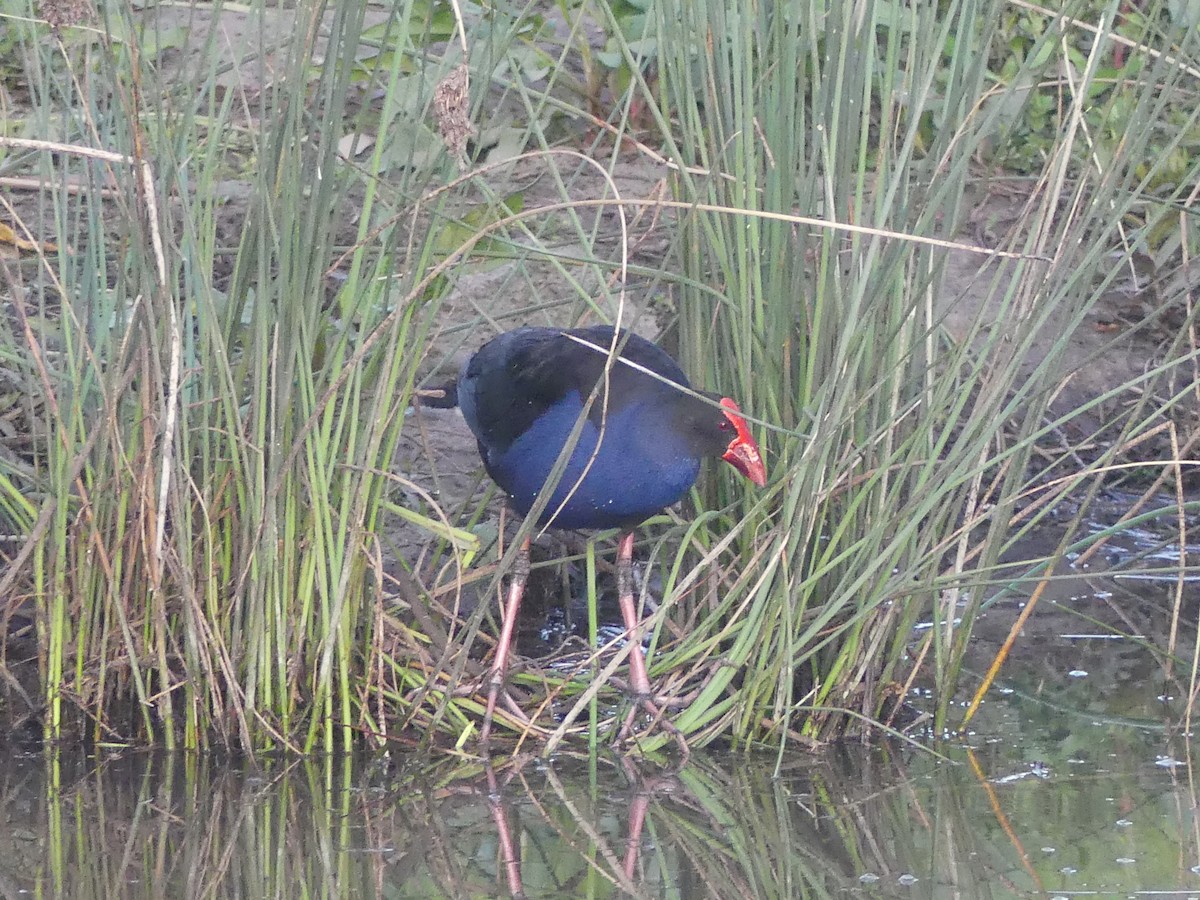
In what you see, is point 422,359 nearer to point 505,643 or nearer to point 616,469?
point 616,469

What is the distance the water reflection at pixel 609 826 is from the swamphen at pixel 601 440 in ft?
0.72

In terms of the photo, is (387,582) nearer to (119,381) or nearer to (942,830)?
(119,381)

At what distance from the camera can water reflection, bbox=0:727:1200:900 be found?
194cm

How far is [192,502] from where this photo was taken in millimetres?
2350

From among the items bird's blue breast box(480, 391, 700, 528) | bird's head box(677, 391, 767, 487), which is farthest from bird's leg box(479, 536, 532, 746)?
bird's head box(677, 391, 767, 487)

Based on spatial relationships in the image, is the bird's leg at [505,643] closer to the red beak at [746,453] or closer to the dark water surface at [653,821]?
the dark water surface at [653,821]

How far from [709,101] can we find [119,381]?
0.95 meters

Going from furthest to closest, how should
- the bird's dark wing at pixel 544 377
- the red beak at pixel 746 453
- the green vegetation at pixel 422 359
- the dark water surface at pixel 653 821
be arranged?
the bird's dark wing at pixel 544 377
the red beak at pixel 746 453
the green vegetation at pixel 422 359
the dark water surface at pixel 653 821

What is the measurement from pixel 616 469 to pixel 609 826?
576mm

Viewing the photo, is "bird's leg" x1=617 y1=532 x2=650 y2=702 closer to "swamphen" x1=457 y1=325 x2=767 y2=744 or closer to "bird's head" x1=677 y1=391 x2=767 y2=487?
"swamphen" x1=457 y1=325 x2=767 y2=744

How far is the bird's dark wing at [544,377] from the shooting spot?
98.6 inches

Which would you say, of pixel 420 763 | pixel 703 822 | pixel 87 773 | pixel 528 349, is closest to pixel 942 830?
pixel 703 822

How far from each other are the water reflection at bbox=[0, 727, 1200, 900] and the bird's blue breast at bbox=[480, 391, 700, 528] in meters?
0.39

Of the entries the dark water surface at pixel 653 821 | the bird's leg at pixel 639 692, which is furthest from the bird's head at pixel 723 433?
the dark water surface at pixel 653 821
